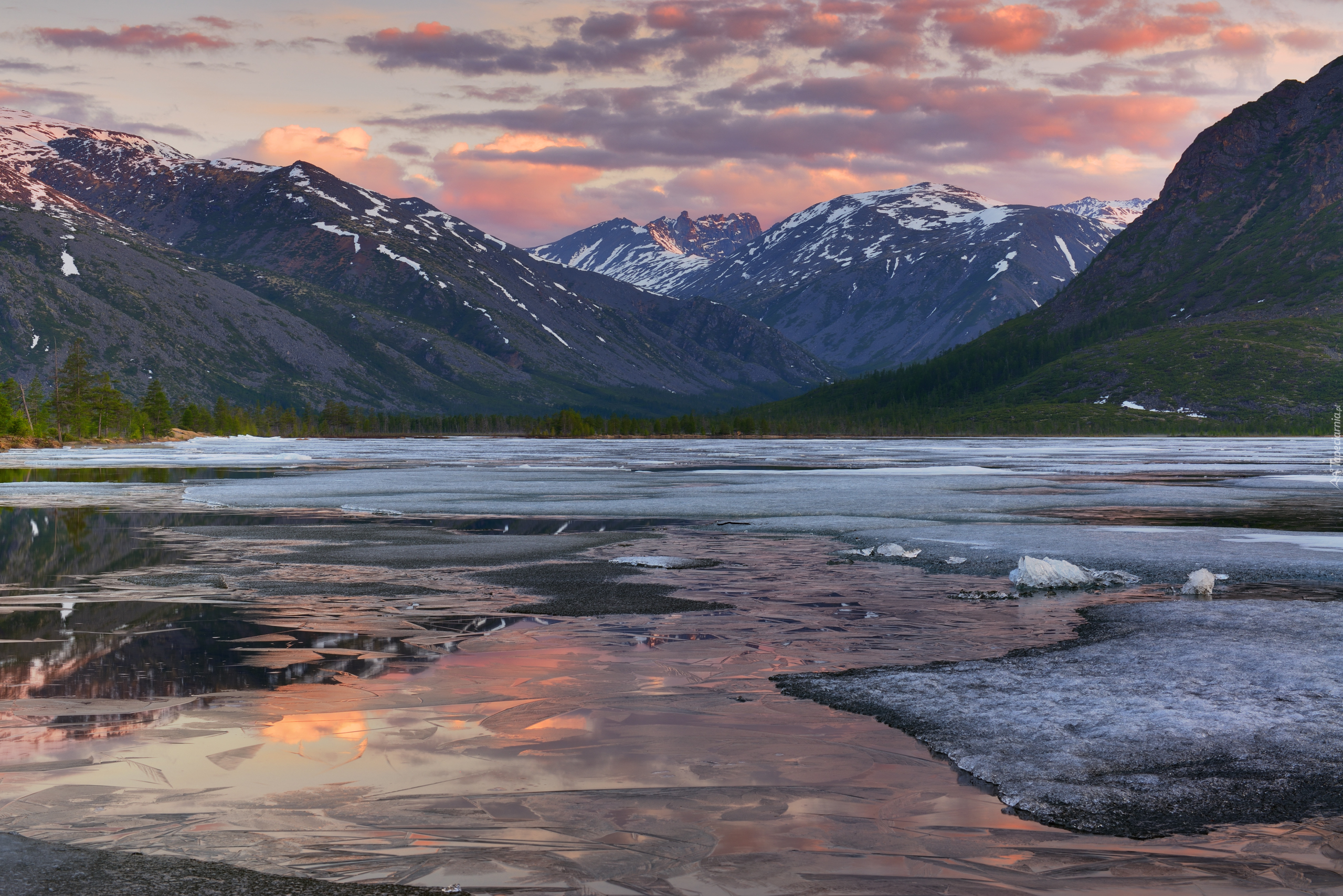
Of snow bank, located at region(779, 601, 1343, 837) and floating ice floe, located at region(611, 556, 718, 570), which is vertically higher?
snow bank, located at region(779, 601, 1343, 837)

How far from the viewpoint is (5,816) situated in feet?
37.6

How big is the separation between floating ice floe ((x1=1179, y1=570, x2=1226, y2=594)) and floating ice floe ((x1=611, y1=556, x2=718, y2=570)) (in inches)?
548

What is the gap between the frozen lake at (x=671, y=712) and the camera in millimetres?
10883

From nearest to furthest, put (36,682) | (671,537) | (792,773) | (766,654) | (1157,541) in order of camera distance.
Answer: (792,773), (36,682), (766,654), (1157,541), (671,537)

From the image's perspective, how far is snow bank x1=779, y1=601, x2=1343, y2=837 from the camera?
1238cm

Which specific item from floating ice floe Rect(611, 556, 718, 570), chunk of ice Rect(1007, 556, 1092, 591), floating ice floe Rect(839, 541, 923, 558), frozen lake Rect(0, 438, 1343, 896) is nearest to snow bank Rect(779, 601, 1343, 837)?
frozen lake Rect(0, 438, 1343, 896)

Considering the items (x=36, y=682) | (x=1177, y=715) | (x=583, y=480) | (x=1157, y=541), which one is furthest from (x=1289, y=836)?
(x=583, y=480)

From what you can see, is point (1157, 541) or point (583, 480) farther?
point (583, 480)

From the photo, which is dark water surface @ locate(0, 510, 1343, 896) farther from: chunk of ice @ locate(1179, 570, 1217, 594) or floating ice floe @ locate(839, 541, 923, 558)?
floating ice floe @ locate(839, 541, 923, 558)

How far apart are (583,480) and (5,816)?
7505 cm

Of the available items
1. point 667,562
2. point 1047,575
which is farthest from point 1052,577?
point 667,562

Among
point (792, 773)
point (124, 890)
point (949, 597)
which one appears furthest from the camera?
point (949, 597)

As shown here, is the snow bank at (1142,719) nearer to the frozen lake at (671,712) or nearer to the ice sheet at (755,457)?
the frozen lake at (671,712)

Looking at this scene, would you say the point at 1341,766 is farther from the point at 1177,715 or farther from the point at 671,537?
the point at 671,537
